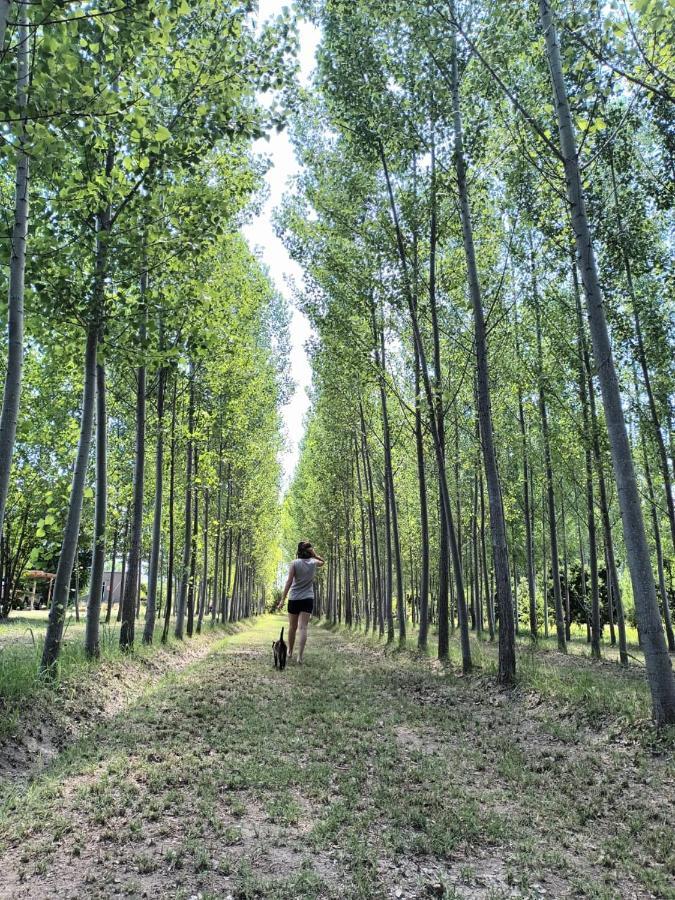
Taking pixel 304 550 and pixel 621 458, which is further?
pixel 304 550

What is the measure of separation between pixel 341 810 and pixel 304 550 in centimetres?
750

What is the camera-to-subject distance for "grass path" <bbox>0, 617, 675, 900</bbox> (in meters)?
3.00

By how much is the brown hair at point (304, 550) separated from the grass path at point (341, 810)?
4.44 m

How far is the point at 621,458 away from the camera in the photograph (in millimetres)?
6258

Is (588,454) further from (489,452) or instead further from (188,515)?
(188,515)

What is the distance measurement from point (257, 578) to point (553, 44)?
2220 inches

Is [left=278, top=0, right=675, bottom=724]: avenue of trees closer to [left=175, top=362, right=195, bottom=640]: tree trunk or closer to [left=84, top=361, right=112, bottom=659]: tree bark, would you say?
[left=175, top=362, right=195, bottom=640]: tree trunk

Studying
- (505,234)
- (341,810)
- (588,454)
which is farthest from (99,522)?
(588,454)

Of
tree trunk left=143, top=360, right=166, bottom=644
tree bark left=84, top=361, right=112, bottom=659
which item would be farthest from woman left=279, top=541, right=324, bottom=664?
tree trunk left=143, top=360, right=166, bottom=644

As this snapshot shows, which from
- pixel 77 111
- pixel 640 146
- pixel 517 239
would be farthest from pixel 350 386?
pixel 77 111

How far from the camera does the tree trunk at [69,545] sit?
23.4 feet

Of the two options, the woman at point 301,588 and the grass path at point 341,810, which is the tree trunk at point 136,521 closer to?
the woman at point 301,588

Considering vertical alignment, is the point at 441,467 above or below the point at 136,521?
above

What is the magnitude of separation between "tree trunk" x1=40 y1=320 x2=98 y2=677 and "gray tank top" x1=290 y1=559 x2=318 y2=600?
478cm
